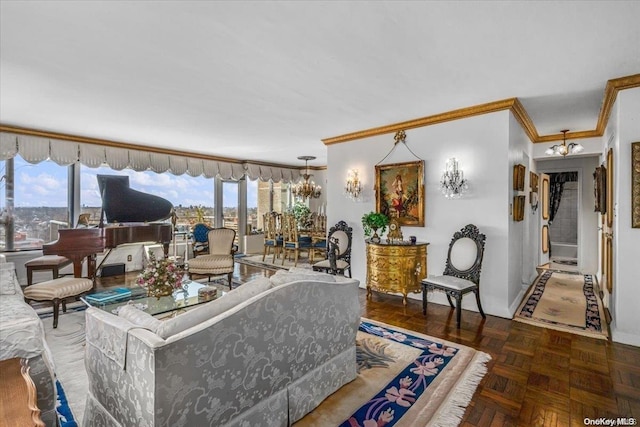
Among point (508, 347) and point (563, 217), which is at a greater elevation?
point (563, 217)

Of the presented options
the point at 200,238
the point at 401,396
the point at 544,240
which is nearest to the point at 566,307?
the point at 544,240

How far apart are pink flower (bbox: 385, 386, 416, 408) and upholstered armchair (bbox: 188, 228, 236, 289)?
3.44 meters

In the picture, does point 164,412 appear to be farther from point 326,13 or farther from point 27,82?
point 27,82

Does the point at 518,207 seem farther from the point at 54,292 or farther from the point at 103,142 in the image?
the point at 103,142

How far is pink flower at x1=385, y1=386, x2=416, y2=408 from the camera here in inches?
85.0

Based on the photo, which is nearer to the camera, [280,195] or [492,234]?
[492,234]

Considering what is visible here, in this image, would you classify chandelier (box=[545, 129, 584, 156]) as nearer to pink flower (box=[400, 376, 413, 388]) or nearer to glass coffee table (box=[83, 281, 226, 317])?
pink flower (box=[400, 376, 413, 388])

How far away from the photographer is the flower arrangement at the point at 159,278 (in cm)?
295

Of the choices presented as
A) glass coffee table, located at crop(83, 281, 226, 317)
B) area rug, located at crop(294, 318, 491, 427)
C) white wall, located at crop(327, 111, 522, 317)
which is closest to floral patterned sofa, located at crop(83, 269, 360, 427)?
area rug, located at crop(294, 318, 491, 427)

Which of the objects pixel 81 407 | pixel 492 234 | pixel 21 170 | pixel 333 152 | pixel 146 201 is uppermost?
pixel 333 152

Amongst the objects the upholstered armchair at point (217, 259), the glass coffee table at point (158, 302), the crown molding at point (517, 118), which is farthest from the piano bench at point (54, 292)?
the crown molding at point (517, 118)

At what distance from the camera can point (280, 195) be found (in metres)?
10.0

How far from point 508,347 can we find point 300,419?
7.25ft

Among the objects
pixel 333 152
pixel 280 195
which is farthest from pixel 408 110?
pixel 280 195
